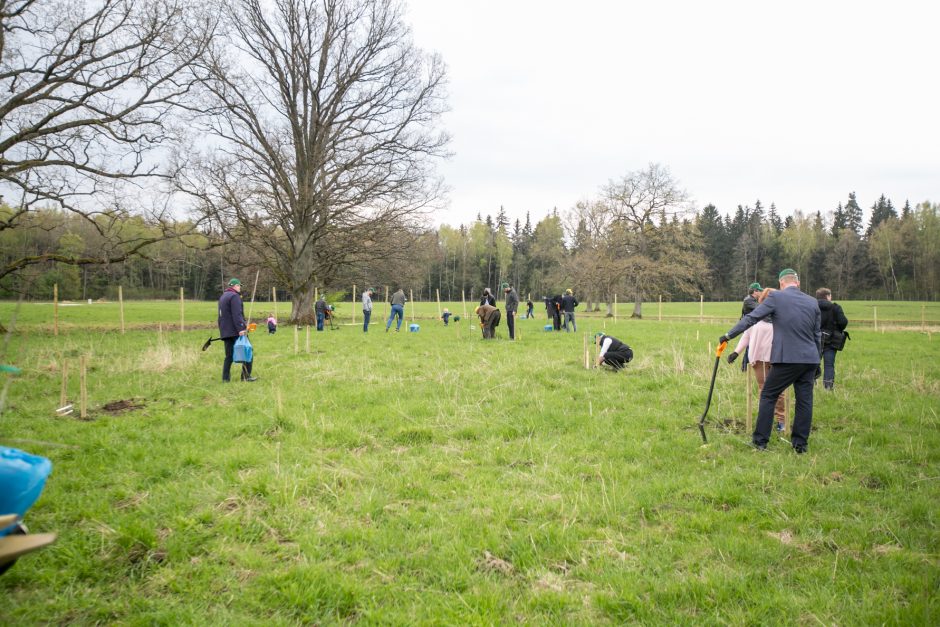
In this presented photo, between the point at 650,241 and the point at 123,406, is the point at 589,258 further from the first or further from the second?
the point at 123,406

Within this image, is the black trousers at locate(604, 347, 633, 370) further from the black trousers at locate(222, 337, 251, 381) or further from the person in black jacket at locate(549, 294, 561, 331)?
the person in black jacket at locate(549, 294, 561, 331)

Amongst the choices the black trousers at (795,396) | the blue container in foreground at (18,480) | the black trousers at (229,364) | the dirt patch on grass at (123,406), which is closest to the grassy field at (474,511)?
the dirt patch on grass at (123,406)

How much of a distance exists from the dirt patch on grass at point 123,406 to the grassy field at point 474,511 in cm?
12

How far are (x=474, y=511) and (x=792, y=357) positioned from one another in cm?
432

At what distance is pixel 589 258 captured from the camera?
4484cm

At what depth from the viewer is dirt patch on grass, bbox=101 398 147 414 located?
7.84 metres

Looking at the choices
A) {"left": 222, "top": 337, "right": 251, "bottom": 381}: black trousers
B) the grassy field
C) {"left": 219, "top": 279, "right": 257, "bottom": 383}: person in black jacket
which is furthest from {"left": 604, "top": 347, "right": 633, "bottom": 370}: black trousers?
{"left": 222, "top": 337, "right": 251, "bottom": 381}: black trousers

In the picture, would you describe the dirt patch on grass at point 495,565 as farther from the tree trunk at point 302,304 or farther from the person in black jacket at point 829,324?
the tree trunk at point 302,304

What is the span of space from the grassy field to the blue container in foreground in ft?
2.41

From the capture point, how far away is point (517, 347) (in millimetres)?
16109

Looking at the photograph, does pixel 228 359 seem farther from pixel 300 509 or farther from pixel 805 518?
pixel 805 518

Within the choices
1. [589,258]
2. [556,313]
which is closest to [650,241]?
[589,258]

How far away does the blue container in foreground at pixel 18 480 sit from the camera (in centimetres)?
235

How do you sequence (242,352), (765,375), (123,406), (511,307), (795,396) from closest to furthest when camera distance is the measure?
(795,396) < (765,375) < (123,406) < (242,352) < (511,307)
